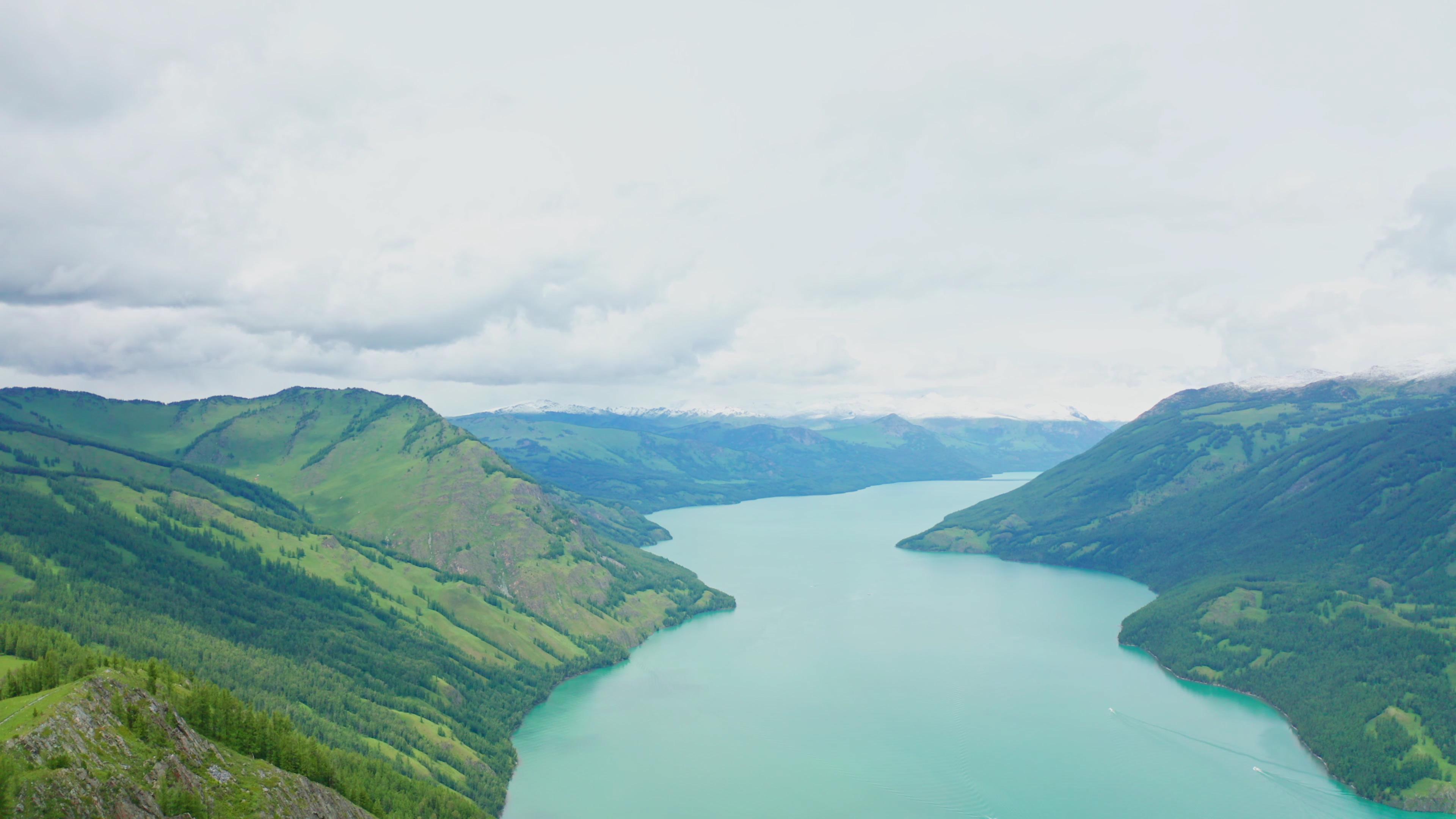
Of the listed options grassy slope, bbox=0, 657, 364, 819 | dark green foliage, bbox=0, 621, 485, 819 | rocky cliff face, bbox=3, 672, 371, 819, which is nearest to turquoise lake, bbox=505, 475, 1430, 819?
dark green foliage, bbox=0, 621, 485, 819

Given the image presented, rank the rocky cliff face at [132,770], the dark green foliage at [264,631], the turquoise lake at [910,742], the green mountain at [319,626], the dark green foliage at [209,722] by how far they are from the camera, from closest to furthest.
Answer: the rocky cliff face at [132,770] < the dark green foliage at [209,722] < the turquoise lake at [910,742] < the green mountain at [319,626] < the dark green foliage at [264,631]

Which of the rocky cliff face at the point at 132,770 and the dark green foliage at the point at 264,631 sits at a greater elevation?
the rocky cliff face at the point at 132,770

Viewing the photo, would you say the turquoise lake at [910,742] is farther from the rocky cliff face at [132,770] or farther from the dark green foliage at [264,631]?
the rocky cliff face at [132,770]

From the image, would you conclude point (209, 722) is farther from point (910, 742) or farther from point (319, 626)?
point (319, 626)

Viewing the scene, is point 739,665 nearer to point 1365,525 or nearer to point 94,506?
point 94,506

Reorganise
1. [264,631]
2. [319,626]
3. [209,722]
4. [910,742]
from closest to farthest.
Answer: [209,722]
[910,742]
[264,631]
[319,626]

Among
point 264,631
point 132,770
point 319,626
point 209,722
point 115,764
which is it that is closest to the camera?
point 115,764

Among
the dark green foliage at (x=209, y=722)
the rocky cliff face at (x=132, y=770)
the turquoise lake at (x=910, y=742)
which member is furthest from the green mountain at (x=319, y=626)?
the rocky cliff face at (x=132, y=770)

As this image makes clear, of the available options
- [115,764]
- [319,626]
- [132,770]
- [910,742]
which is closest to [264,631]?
[319,626]
